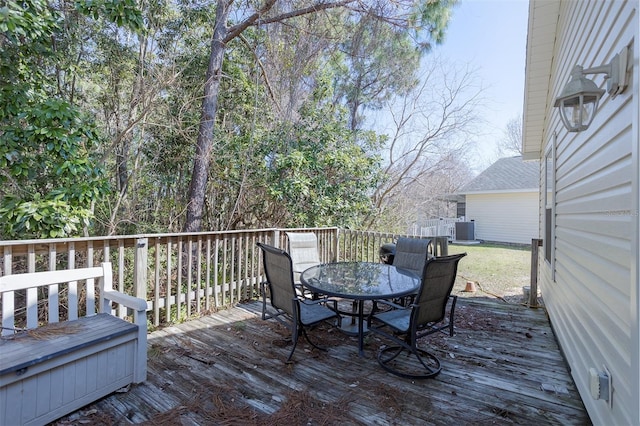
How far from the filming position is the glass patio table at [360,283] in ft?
9.21

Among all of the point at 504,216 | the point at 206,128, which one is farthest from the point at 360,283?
the point at 504,216

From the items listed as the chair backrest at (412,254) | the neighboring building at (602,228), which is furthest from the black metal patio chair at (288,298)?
the neighboring building at (602,228)

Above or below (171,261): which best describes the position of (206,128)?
above

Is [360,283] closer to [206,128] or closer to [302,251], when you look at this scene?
[302,251]

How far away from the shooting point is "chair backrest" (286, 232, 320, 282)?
175 inches

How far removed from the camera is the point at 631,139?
1.48 meters

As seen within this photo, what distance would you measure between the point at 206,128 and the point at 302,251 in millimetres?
3285

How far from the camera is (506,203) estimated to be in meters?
13.5

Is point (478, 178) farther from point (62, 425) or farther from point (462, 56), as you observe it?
point (62, 425)

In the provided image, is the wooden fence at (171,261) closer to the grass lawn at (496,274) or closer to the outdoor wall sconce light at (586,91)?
the grass lawn at (496,274)

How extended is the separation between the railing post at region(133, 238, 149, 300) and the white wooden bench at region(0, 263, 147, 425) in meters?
0.64

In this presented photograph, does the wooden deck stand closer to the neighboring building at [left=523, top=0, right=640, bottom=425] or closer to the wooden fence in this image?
the neighboring building at [left=523, top=0, right=640, bottom=425]

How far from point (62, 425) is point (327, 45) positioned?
7.58 metres

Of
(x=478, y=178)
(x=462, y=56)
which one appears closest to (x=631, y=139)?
(x=462, y=56)
